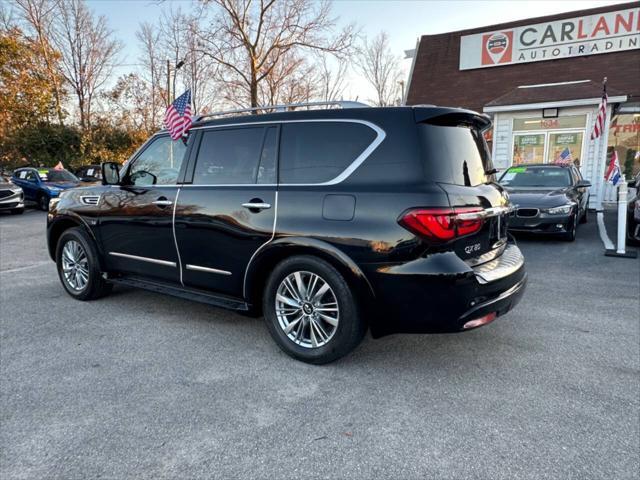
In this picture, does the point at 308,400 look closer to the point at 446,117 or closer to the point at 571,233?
the point at 446,117

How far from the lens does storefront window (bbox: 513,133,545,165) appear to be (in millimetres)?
14344

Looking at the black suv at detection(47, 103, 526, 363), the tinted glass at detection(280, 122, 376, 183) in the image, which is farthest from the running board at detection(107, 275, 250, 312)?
the tinted glass at detection(280, 122, 376, 183)

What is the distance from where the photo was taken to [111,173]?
449 cm

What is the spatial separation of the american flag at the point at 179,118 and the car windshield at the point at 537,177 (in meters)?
7.19

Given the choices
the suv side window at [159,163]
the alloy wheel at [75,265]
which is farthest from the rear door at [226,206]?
the alloy wheel at [75,265]

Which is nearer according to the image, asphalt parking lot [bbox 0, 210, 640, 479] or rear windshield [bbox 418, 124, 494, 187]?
asphalt parking lot [bbox 0, 210, 640, 479]

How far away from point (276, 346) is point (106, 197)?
242 cm

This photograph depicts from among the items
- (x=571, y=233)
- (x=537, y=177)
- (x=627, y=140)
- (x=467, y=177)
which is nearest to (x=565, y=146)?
(x=627, y=140)

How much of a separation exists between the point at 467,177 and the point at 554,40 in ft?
52.9

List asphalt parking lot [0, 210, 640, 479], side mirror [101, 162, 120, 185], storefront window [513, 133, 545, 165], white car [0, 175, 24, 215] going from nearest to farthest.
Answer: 1. asphalt parking lot [0, 210, 640, 479]
2. side mirror [101, 162, 120, 185]
3. white car [0, 175, 24, 215]
4. storefront window [513, 133, 545, 165]

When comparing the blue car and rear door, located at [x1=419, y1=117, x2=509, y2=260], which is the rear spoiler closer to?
rear door, located at [x1=419, y1=117, x2=509, y2=260]

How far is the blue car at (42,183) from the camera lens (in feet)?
51.1

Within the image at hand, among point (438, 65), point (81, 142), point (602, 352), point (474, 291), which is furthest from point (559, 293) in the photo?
point (81, 142)

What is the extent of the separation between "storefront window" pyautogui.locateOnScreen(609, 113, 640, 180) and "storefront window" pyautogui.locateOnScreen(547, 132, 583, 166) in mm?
2639
